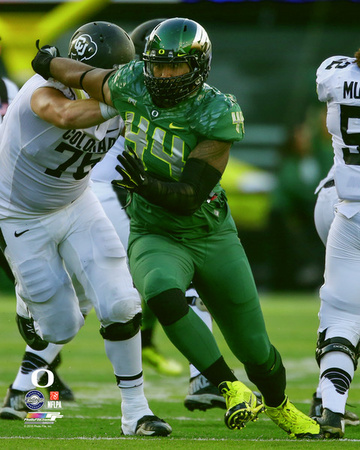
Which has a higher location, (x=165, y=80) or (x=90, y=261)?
(x=165, y=80)

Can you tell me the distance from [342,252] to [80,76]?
1530 mm

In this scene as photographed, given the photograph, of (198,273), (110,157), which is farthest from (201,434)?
(110,157)

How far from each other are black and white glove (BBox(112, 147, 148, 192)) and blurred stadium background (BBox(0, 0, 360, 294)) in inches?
427

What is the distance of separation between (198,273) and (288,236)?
1060 centimetres

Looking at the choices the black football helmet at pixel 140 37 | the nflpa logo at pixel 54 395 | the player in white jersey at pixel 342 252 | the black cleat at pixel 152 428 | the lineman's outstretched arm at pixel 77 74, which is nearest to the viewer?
the lineman's outstretched arm at pixel 77 74

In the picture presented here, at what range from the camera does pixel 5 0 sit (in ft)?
54.1

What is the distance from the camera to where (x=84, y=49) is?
4527 millimetres

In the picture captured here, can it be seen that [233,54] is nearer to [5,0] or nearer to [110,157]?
[5,0]

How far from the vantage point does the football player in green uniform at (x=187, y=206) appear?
3910 millimetres

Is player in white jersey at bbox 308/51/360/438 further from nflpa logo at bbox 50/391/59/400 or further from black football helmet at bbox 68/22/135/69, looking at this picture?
nflpa logo at bbox 50/391/59/400

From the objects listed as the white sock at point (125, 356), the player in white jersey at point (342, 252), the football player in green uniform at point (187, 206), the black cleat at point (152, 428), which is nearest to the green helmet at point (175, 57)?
the football player in green uniform at point (187, 206)

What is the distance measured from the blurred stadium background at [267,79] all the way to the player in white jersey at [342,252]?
9.99 meters

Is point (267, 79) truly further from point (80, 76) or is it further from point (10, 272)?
point (80, 76)

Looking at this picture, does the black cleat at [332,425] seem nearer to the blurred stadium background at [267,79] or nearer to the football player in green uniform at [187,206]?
the football player in green uniform at [187,206]
